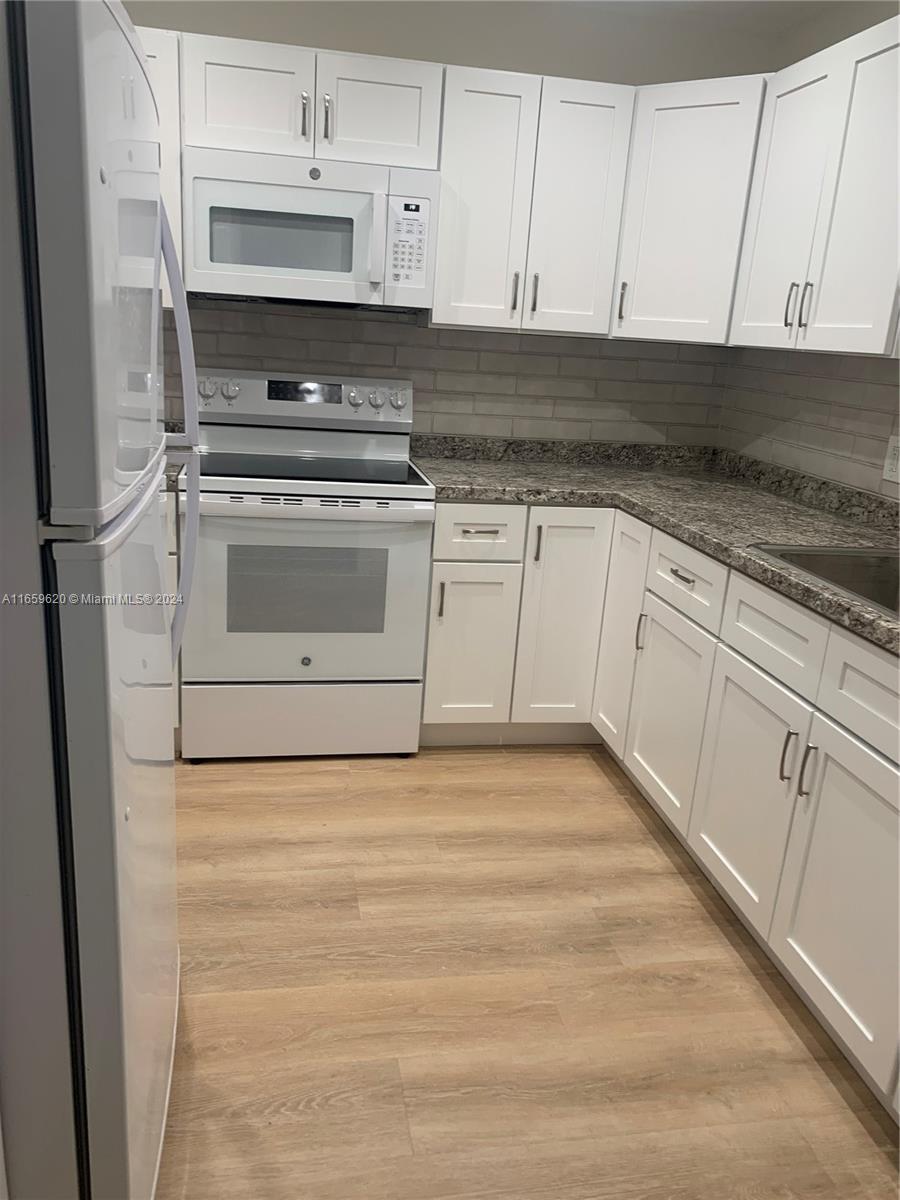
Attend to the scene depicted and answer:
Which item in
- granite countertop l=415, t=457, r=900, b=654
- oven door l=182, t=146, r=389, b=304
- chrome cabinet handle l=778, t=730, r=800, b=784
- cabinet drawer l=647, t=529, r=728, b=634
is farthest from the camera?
oven door l=182, t=146, r=389, b=304

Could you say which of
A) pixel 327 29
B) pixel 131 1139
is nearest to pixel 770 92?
pixel 327 29

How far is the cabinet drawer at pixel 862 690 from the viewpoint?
5.33 ft

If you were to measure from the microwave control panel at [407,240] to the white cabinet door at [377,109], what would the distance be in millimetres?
147

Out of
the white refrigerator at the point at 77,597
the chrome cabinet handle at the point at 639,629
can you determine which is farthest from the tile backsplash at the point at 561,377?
the white refrigerator at the point at 77,597

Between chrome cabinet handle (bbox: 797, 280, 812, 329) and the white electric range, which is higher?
chrome cabinet handle (bbox: 797, 280, 812, 329)

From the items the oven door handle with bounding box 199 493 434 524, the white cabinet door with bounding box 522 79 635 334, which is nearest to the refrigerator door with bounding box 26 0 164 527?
the oven door handle with bounding box 199 493 434 524

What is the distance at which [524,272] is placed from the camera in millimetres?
2945

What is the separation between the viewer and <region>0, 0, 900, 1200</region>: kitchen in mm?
1071

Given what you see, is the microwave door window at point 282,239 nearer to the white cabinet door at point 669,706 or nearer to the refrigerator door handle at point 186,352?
the refrigerator door handle at point 186,352

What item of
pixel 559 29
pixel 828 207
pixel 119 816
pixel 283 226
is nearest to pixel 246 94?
pixel 283 226

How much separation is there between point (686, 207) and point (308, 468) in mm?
1460

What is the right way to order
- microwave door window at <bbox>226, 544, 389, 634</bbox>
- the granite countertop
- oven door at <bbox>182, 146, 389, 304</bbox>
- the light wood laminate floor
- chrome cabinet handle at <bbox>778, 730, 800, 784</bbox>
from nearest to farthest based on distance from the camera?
1. the light wood laminate floor
2. the granite countertop
3. chrome cabinet handle at <bbox>778, 730, 800, 784</bbox>
4. oven door at <bbox>182, 146, 389, 304</bbox>
5. microwave door window at <bbox>226, 544, 389, 634</bbox>

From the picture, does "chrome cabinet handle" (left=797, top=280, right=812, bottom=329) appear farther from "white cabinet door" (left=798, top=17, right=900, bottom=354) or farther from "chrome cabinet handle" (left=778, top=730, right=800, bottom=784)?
"chrome cabinet handle" (left=778, top=730, right=800, bottom=784)

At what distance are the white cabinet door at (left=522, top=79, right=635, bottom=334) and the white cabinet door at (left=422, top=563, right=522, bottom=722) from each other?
874 millimetres
